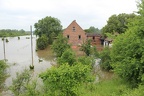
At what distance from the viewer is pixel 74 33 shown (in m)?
39.9

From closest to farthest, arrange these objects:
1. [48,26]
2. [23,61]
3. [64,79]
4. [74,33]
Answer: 1. [64,79]
2. [23,61]
3. [74,33]
4. [48,26]

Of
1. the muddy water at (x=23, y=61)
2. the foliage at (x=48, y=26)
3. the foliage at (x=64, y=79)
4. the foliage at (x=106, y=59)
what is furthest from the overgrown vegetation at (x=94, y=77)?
the foliage at (x=48, y=26)

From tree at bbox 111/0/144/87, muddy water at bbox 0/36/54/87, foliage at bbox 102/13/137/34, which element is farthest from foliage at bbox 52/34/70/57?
foliage at bbox 102/13/137/34

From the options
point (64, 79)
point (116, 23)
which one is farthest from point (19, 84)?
point (116, 23)

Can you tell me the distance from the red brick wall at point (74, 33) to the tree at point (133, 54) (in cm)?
2579

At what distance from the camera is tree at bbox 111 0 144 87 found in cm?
1283

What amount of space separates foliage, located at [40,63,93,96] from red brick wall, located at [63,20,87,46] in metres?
29.9

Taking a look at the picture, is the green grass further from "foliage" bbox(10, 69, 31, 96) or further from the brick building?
the brick building

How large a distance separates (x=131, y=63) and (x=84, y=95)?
402cm

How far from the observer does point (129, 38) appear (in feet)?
44.4

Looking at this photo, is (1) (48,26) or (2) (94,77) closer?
(2) (94,77)

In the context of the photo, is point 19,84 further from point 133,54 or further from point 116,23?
point 116,23

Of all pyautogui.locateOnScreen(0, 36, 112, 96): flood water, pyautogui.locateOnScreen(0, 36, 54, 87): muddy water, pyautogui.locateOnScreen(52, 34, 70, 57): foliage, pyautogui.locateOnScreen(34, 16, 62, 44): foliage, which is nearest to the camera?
pyautogui.locateOnScreen(0, 36, 112, 96): flood water

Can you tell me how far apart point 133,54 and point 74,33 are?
89.0 feet
